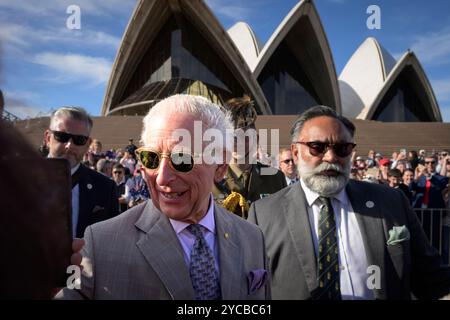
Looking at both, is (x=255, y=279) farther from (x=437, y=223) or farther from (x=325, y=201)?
(x=437, y=223)

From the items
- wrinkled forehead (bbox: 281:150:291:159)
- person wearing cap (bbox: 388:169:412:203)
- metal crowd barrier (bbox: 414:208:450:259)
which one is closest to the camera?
wrinkled forehead (bbox: 281:150:291:159)

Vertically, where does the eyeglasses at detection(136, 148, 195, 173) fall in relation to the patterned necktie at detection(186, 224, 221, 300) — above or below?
above

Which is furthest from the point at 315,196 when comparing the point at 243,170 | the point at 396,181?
the point at 396,181

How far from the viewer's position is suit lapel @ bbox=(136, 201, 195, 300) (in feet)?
3.76

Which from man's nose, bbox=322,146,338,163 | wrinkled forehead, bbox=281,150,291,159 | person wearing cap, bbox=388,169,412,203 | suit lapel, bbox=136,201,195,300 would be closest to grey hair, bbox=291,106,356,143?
man's nose, bbox=322,146,338,163

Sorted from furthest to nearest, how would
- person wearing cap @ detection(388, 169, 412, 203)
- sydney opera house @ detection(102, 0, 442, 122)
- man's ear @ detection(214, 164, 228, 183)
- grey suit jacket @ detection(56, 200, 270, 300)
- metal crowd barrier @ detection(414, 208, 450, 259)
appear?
sydney opera house @ detection(102, 0, 442, 122), person wearing cap @ detection(388, 169, 412, 203), metal crowd barrier @ detection(414, 208, 450, 259), man's ear @ detection(214, 164, 228, 183), grey suit jacket @ detection(56, 200, 270, 300)

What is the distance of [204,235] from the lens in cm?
136

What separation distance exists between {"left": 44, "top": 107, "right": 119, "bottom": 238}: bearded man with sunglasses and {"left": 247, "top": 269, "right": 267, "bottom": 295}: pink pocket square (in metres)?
1.42

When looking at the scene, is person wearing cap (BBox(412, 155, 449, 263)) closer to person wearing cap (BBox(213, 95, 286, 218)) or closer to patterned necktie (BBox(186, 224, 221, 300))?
person wearing cap (BBox(213, 95, 286, 218))

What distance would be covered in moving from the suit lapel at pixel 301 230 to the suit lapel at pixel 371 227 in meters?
0.26

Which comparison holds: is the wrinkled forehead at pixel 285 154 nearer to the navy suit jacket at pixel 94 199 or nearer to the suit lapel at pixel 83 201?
the navy suit jacket at pixel 94 199

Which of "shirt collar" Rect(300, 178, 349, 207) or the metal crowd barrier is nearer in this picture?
"shirt collar" Rect(300, 178, 349, 207)

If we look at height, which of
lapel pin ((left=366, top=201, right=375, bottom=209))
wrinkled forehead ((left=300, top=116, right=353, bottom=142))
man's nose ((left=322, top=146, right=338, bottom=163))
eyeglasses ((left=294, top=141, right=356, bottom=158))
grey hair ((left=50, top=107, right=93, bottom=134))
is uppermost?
grey hair ((left=50, top=107, right=93, bottom=134))
